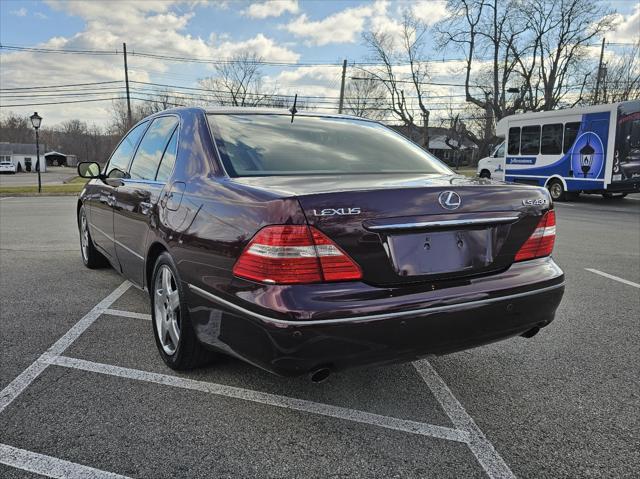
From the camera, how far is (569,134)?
54.8 ft

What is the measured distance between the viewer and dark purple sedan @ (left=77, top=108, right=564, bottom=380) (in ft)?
7.07

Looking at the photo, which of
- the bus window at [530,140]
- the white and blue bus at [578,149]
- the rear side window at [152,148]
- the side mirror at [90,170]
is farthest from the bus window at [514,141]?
the rear side window at [152,148]

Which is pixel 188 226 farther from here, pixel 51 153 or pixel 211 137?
pixel 51 153

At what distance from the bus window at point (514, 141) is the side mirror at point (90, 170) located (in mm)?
17134

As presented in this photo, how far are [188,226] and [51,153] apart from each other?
403ft

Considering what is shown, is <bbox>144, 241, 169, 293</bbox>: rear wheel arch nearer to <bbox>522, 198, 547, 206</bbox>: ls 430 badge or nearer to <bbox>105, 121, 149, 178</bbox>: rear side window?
<bbox>105, 121, 149, 178</bbox>: rear side window

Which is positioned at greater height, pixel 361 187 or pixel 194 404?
pixel 361 187

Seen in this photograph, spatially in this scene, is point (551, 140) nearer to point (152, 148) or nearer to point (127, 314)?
point (152, 148)

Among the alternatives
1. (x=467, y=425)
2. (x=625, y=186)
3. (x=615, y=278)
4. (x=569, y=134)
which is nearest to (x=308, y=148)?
(x=467, y=425)

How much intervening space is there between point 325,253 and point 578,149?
55.0 feet

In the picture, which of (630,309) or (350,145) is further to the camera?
(630,309)

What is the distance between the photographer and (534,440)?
7.92ft

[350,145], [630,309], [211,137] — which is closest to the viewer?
[211,137]

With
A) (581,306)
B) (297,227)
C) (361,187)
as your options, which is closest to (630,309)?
(581,306)
